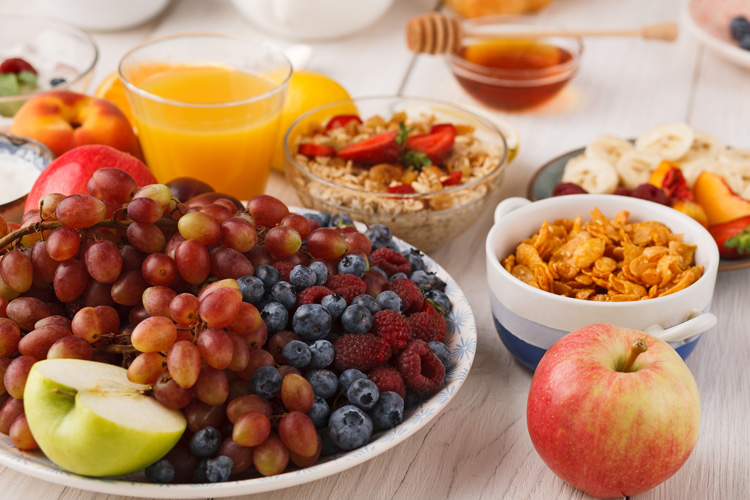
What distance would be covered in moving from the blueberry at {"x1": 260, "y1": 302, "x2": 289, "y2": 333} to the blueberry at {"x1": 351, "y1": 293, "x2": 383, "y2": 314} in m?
0.08

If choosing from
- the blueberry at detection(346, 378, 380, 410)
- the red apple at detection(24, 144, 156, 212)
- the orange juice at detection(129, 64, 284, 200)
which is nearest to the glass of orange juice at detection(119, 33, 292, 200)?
the orange juice at detection(129, 64, 284, 200)

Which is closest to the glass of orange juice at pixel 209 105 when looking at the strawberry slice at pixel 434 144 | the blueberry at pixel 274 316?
the strawberry slice at pixel 434 144

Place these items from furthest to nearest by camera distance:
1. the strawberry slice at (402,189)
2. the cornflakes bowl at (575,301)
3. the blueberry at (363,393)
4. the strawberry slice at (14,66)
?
the strawberry slice at (14,66)
the strawberry slice at (402,189)
the cornflakes bowl at (575,301)
the blueberry at (363,393)

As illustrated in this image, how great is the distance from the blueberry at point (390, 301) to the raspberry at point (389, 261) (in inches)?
4.0

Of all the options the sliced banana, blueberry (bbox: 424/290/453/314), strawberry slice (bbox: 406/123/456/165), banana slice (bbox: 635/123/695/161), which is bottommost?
the sliced banana

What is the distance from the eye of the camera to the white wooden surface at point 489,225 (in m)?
0.84

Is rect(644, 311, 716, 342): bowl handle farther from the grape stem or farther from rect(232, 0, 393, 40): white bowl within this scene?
rect(232, 0, 393, 40): white bowl

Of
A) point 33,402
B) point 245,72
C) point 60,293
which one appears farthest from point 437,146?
point 33,402

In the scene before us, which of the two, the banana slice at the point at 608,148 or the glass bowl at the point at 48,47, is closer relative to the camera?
the banana slice at the point at 608,148

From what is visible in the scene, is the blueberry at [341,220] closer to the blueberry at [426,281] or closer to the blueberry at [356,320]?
the blueberry at [426,281]

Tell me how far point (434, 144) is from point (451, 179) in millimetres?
100

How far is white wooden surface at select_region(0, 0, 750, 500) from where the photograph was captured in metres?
0.84

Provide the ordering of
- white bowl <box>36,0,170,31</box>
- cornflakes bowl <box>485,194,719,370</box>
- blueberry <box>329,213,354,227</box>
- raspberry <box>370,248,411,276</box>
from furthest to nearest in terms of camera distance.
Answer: white bowl <box>36,0,170,31</box>, blueberry <box>329,213,354,227</box>, raspberry <box>370,248,411,276</box>, cornflakes bowl <box>485,194,719,370</box>

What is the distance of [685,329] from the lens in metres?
0.84
